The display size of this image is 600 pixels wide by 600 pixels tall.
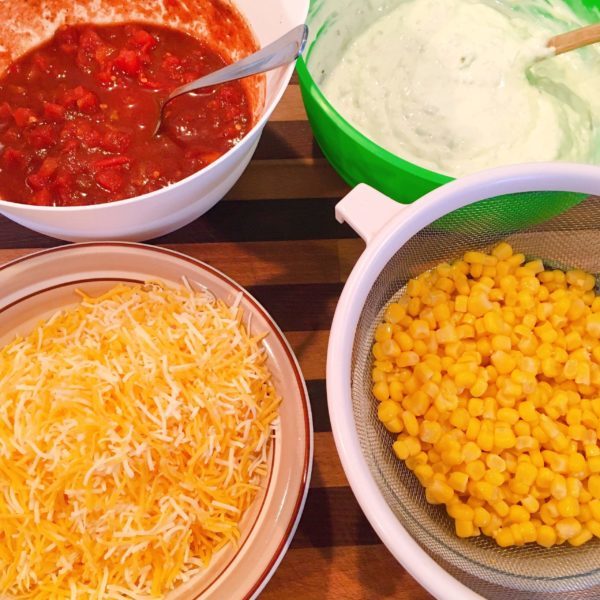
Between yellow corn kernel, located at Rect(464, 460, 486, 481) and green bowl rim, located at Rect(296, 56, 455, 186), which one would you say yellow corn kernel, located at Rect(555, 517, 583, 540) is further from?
green bowl rim, located at Rect(296, 56, 455, 186)

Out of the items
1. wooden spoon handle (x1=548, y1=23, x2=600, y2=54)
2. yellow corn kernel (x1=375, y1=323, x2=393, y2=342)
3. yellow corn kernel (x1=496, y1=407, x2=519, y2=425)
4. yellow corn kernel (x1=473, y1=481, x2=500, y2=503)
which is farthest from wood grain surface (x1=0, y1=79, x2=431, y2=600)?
wooden spoon handle (x1=548, y1=23, x2=600, y2=54)

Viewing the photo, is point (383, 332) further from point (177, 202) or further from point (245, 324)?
point (177, 202)

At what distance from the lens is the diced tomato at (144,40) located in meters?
1.81

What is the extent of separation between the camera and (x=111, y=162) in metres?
1.61

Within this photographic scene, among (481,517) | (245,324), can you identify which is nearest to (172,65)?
(245,324)

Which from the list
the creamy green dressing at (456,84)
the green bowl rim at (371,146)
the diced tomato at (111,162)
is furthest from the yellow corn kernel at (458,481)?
the diced tomato at (111,162)

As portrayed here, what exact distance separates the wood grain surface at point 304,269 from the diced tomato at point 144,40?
46 centimetres

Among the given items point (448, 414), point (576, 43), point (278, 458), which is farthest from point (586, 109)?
point (278, 458)

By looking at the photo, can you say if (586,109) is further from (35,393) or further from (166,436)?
(35,393)

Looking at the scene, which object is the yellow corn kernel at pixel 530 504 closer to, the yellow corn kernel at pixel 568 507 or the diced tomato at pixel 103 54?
the yellow corn kernel at pixel 568 507

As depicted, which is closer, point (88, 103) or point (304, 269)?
point (88, 103)

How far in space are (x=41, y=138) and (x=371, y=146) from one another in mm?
911

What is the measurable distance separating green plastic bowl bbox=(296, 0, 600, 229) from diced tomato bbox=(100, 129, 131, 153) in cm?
52

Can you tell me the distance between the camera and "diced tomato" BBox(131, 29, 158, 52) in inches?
71.4
